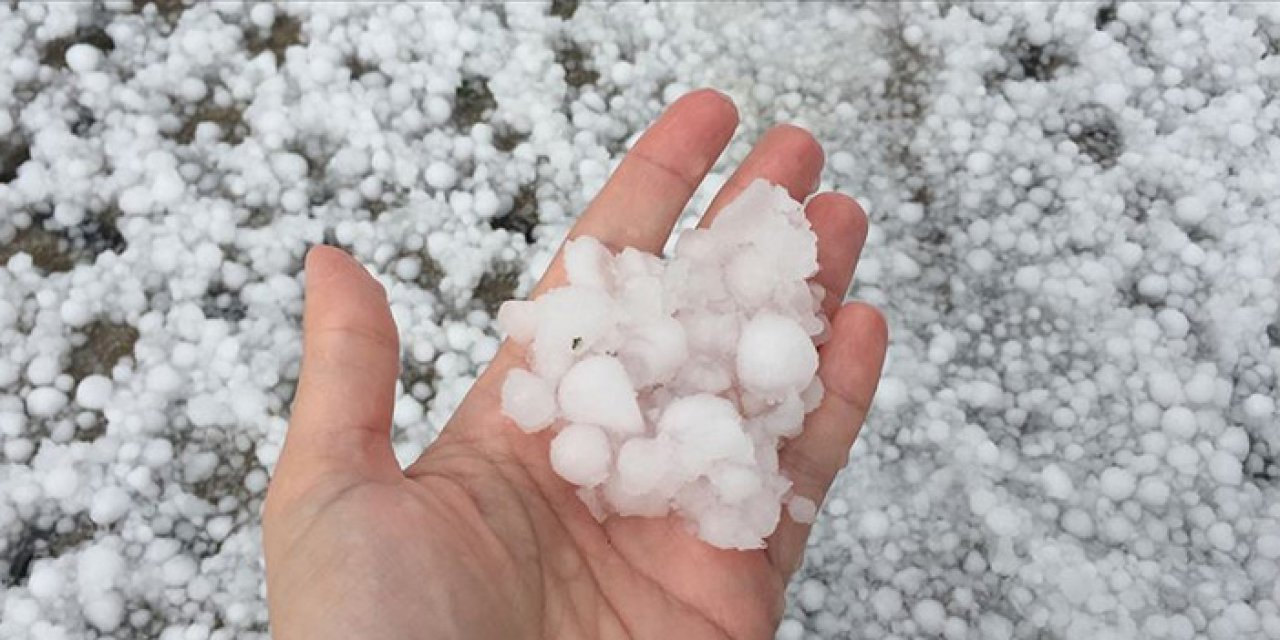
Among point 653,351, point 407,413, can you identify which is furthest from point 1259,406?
point 407,413

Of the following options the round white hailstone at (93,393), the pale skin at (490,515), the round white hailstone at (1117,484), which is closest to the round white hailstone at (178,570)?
the round white hailstone at (93,393)

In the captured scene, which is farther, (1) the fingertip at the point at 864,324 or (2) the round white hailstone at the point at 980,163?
(2) the round white hailstone at the point at 980,163

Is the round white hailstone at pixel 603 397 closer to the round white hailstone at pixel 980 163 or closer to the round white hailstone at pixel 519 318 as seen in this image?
the round white hailstone at pixel 519 318

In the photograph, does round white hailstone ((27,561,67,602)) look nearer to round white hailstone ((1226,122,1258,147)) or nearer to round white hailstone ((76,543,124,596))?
round white hailstone ((76,543,124,596))

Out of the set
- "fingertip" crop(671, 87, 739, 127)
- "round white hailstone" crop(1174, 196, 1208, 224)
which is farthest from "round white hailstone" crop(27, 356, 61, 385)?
"round white hailstone" crop(1174, 196, 1208, 224)

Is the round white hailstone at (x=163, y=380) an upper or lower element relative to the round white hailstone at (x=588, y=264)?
lower
